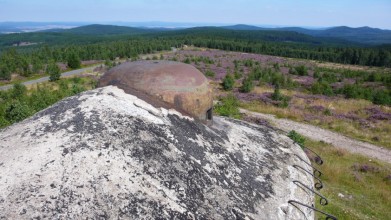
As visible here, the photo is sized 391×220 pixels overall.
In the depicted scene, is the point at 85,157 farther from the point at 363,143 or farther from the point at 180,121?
the point at 363,143

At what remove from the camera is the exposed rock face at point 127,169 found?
372 cm

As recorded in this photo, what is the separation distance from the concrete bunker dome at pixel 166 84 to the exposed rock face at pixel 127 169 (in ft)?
1.07

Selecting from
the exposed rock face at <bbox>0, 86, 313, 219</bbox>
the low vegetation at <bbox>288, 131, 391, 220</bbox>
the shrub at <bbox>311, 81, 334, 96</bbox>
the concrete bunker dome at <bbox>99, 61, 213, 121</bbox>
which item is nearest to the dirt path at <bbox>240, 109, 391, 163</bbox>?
the low vegetation at <bbox>288, 131, 391, 220</bbox>

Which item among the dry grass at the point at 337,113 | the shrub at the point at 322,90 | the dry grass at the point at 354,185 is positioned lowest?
the shrub at the point at 322,90

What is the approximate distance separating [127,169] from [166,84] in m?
2.36

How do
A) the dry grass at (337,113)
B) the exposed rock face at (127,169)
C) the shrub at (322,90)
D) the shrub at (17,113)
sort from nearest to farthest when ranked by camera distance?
the exposed rock face at (127,169) → the shrub at (17,113) → the dry grass at (337,113) → the shrub at (322,90)

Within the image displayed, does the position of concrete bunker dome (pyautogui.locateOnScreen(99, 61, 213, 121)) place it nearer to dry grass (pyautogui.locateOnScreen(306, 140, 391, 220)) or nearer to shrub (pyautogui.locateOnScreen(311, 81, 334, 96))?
dry grass (pyautogui.locateOnScreen(306, 140, 391, 220))

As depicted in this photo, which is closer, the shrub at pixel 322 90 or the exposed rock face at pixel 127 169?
the exposed rock face at pixel 127 169

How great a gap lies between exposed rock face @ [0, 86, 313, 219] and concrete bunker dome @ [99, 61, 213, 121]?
12.9 inches

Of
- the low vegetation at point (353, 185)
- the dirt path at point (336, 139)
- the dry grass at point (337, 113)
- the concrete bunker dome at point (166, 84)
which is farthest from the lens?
the dry grass at point (337, 113)

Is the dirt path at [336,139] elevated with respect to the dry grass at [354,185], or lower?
lower

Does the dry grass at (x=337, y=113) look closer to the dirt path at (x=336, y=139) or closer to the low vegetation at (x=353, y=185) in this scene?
the dirt path at (x=336, y=139)

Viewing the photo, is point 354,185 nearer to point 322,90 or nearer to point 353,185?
point 353,185

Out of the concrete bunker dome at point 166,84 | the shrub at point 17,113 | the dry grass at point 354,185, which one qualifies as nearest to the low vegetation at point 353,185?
the dry grass at point 354,185
